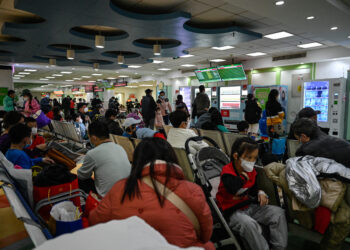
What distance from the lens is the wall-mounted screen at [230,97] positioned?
10.1 metres

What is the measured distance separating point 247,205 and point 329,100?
6527 millimetres

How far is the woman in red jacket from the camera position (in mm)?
1069

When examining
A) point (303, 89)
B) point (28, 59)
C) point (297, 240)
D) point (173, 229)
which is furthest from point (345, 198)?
point (28, 59)

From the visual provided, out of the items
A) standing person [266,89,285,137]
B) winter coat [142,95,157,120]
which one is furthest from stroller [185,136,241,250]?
winter coat [142,95,157,120]

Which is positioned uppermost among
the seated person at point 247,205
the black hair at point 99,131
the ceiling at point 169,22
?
the ceiling at point 169,22

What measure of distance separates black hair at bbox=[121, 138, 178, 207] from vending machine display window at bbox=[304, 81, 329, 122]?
294 inches

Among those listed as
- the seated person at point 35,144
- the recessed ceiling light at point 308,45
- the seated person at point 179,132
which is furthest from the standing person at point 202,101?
the seated person at point 35,144

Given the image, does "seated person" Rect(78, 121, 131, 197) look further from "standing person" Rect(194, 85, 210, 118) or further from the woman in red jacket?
"standing person" Rect(194, 85, 210, 118)

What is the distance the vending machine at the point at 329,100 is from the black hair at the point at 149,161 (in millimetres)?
7322

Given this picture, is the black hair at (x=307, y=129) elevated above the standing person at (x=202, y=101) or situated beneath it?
situated beneath

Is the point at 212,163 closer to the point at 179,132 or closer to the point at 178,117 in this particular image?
the point at 179,132

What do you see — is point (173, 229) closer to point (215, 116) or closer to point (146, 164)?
point (146, 164)

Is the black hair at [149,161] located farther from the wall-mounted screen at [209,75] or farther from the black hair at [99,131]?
the wall-mounted screen at [209,75]

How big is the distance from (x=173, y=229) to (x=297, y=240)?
6.39ft
